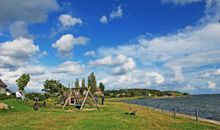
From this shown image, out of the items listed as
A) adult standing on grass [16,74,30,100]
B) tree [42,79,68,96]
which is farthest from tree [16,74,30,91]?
tree [42,79,68,96]

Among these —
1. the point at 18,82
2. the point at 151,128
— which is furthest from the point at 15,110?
the point at 18,82

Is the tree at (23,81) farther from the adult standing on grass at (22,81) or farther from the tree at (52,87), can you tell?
the tree at (52,87)

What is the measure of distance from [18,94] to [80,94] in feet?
40.8

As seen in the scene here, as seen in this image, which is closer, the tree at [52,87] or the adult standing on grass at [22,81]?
the adult standing on grass at [22,81]

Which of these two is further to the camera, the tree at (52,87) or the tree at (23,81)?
the tree at (52,87)

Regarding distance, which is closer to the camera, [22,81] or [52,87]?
[22,81]

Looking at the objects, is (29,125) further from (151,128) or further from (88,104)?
(88,104)

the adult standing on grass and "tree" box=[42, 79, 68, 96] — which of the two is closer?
the adult standing on grass

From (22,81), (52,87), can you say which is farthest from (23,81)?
(52,87)

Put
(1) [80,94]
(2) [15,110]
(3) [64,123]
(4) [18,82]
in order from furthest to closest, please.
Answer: (4) [18,82], (1) [80,94], (2) [15,110], (3) [64,123]

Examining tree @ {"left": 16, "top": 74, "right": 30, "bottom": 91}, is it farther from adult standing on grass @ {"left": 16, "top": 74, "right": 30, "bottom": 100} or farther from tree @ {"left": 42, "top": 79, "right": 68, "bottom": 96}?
tree @ {"left": 42, "top": 79, "right": 68, "bottom": 96}

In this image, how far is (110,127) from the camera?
1053 inches

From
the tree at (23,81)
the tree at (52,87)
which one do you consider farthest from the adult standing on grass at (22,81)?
the tree at (52,87)

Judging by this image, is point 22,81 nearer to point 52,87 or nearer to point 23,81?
point 23,81
